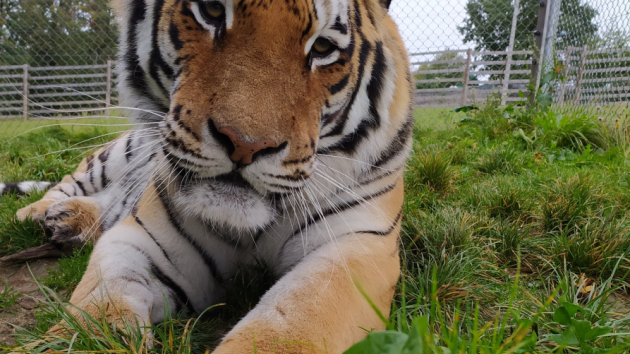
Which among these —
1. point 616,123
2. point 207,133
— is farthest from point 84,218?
point 616,123

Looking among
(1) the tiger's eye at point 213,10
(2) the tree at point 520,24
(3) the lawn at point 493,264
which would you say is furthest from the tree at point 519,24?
(1) the tiger's eye at point 213,10

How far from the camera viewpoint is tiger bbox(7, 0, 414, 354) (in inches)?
47.7

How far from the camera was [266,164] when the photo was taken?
124 centimetres

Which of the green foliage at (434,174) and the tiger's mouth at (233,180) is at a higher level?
the tiger's mouth at (233,180)

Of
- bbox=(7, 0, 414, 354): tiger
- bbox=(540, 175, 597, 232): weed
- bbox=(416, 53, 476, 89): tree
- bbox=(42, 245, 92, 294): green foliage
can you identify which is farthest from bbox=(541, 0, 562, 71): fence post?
bbox=(416, 53, 476, 89): tree

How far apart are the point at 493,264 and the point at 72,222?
2.09 metres

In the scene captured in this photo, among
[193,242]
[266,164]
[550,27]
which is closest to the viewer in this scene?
[266,164]

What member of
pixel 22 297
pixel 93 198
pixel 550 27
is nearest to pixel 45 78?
pixel 93 198

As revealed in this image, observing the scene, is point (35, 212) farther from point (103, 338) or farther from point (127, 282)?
point (103, 338)

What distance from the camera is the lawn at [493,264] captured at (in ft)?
3.51

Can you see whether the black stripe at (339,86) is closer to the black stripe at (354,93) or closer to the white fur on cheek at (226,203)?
the black stripe at (354,93)

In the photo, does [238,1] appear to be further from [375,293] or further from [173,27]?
[375,293]

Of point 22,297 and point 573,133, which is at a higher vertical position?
point 573,133

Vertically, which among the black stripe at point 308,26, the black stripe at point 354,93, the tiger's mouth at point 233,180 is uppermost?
the black stripe at point 308,26
